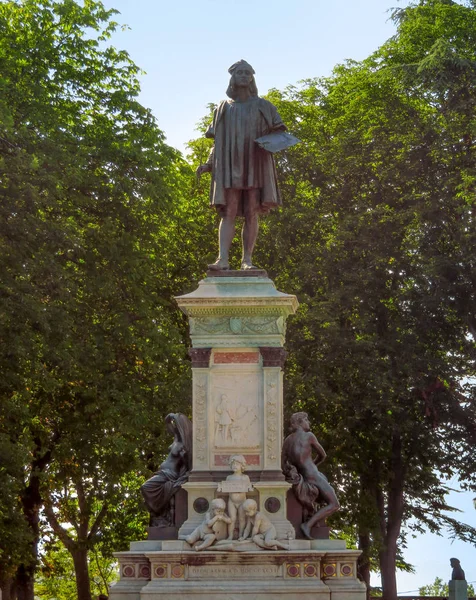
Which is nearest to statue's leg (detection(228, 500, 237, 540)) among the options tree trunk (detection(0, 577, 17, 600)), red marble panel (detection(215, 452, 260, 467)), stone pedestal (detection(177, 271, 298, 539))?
stone pedestal (detection(177, 271, 298, 539))

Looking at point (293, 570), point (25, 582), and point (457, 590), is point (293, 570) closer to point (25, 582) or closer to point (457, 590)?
point (457, 590)

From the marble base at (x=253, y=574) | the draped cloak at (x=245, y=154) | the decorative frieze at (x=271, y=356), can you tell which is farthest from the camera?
the draped cloak at (x=245, y=154)

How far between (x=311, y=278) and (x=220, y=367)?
15611 millimetres

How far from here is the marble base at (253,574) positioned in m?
14.4

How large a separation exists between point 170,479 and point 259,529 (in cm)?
135

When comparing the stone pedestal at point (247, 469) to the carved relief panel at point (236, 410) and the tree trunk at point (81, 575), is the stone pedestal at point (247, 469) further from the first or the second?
the tree trunk at point (81, 575)

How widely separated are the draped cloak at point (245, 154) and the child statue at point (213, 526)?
3.99 metres

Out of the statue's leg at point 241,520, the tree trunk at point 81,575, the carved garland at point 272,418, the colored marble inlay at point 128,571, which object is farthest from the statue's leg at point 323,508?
the tree trunk at point 81,575

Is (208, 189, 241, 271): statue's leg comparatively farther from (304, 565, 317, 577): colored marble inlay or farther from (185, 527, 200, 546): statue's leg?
(304, 565, 317, 577): colored marble inlay

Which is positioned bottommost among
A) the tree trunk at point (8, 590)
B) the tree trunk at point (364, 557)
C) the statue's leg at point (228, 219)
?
the tree trunk at point (8, 590)

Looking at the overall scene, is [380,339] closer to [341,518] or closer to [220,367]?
[341,518]

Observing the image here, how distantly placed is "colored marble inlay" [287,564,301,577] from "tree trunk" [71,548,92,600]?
17373mm

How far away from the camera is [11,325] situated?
25281 millimetres

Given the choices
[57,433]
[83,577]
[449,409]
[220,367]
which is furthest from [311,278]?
[220,367]
